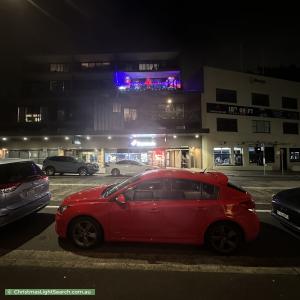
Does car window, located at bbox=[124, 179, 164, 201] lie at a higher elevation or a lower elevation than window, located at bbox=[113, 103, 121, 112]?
lower

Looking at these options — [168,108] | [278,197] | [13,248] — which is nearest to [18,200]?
[13,248]

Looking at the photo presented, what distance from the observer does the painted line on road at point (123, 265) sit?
4.67 metres

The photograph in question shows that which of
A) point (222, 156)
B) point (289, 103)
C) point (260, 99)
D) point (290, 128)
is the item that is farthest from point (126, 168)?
point (289, 103)

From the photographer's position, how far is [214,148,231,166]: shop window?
32062mm

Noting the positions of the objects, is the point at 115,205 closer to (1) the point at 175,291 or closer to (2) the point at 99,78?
(1) the point at 175,291

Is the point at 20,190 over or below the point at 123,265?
over

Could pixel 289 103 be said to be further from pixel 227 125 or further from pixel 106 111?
pixel 106 111

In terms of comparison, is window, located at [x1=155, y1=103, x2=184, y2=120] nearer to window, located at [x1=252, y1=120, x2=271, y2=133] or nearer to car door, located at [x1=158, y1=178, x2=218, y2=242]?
window, located at [x1=252, y1=120, x2=271, y2=133]

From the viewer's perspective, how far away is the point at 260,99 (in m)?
35.1

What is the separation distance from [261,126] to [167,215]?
108 ft

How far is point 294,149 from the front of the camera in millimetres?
36281

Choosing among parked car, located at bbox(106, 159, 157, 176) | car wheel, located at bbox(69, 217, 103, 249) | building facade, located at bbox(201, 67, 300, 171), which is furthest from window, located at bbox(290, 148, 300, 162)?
car wheel, located at bbox(69, 217, 103, 249)

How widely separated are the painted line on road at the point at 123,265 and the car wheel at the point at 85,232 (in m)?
0.39

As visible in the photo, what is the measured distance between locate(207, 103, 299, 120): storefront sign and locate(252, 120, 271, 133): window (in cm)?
88
